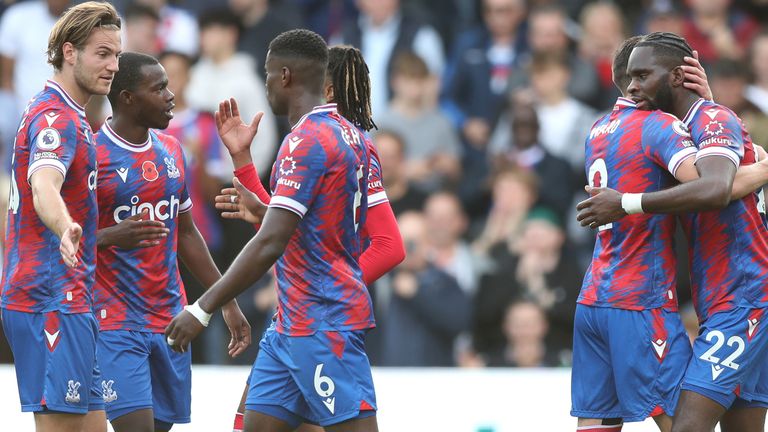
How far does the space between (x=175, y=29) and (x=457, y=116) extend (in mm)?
3334

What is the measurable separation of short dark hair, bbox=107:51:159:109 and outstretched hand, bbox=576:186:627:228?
110 inches

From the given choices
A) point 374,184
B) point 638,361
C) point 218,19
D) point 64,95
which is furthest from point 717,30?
point 64,95

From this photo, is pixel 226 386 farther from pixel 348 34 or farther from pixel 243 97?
pixel 348 34

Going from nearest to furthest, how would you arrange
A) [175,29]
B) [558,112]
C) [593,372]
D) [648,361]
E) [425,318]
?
[648,361], [593,372], [425,318], [558,112], [175,29]

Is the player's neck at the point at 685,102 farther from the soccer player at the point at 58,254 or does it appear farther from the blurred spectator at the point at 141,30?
the blurred spectator at the point at 141,30

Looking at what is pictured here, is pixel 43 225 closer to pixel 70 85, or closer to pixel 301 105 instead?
pixel 70 85

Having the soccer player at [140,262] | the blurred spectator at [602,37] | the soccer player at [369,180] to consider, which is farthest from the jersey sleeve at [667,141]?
the blurred spectator at [602,37]

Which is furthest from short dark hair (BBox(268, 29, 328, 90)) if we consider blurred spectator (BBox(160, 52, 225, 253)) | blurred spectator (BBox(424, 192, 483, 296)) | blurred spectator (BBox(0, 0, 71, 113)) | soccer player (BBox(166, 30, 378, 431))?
blurred spectator (BBox(0, 0, 71, 113))

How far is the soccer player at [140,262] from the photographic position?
7.33 m

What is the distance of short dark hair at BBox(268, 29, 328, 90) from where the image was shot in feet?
21.9

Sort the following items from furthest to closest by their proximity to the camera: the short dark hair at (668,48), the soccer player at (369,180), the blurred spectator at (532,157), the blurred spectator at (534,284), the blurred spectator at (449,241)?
the blurred spectator at (532,157) < the blurred spectator at (449,241) < the blurred spectator at (534,284) < the soccer player at (369,180) < the short dark hair at (668,48)

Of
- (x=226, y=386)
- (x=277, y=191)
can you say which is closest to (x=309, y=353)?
(x=277, y=191)

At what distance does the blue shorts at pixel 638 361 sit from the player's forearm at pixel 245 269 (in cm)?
190

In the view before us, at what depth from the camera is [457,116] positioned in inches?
549
